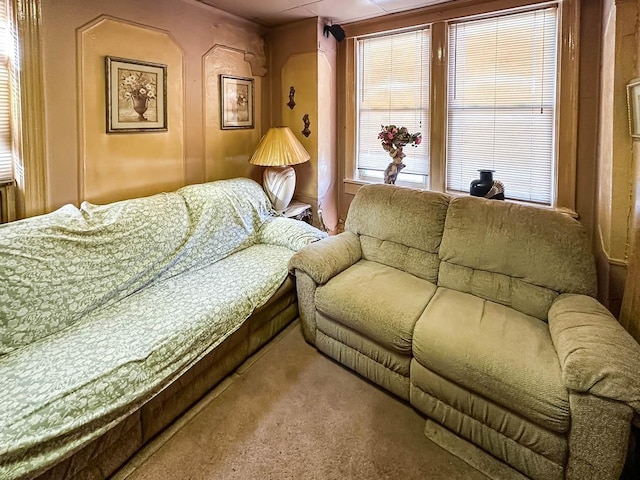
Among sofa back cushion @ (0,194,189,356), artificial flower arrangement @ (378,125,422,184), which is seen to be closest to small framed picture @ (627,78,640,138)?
artificial flower arrangement @ (378,125,422,184)

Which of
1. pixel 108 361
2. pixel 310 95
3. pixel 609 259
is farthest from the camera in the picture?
pixel 310 95

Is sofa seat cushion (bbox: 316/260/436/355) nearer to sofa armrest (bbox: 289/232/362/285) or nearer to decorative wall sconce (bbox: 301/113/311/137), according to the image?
sofa armrest (bbox: 289/232/362/285)

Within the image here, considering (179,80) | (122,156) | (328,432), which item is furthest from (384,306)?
(179,80)

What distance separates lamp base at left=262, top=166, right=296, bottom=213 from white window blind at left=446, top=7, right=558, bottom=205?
145cm

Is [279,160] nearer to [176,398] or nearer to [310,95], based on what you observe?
[310,95]

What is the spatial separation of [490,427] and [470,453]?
0.18 metres

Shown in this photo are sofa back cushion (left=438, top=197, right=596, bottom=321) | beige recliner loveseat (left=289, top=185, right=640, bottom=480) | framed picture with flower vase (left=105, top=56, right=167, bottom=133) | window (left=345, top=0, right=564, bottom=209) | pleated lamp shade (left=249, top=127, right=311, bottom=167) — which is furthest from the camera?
pleated lamp shade (left=249, top=127, right=311, bottom=167)

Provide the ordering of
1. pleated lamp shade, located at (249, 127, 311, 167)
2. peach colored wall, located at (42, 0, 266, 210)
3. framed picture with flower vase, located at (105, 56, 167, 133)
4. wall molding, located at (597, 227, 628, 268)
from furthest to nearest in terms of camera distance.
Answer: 1. pleated lamp shade, located at (249, 127, 311, 167)
2. framed picture with flower vase, located at (105, 56, 167, 133)
3. peach colored wall, located at (42, 0, 266, 210)
4. wall molding, located at (597, 227, 628, 268)

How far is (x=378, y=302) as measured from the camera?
2080 millimetres

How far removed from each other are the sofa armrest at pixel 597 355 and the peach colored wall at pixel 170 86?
9.18 feet

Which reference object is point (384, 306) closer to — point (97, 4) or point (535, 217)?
point (535, 217)

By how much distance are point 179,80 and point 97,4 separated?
0.69 m

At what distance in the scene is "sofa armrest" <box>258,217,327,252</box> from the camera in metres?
2.94

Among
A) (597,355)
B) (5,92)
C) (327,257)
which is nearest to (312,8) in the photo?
(327,257)
